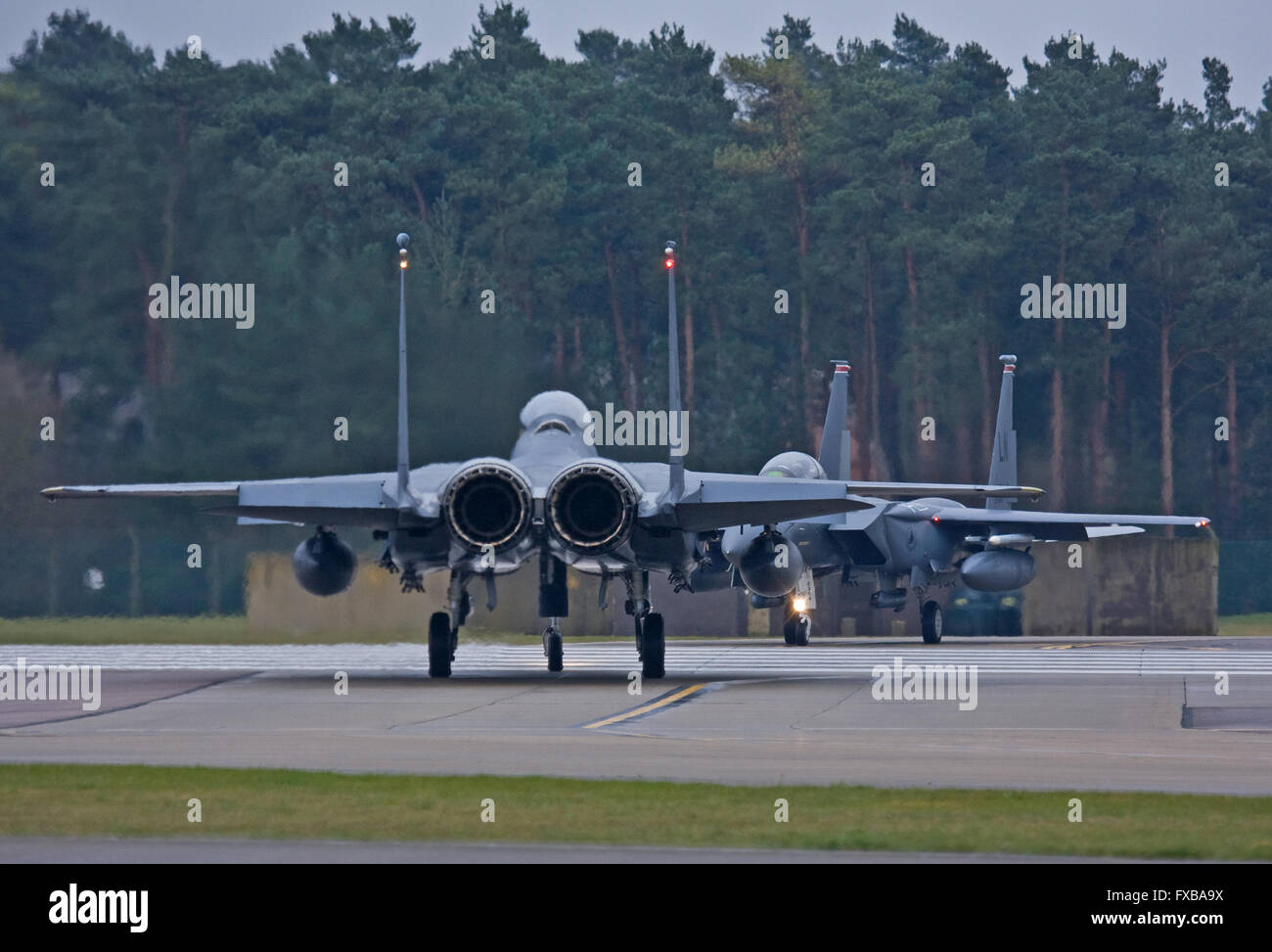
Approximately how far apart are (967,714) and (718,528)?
485cm

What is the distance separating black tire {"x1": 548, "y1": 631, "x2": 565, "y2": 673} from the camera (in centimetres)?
2519

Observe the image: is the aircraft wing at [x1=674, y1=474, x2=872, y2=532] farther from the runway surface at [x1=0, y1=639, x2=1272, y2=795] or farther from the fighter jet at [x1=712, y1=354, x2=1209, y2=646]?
the fighter jet at [x1=712, y1=354, x2=1209, y2=646]

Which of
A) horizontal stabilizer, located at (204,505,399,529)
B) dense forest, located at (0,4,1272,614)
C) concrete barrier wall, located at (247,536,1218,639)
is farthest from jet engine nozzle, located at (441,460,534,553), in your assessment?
dense forest, located at (0,4,1272,614)

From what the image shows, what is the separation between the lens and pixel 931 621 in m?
38.4

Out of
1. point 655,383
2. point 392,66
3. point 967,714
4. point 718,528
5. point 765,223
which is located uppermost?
point 392,66

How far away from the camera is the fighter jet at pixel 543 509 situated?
21.8m

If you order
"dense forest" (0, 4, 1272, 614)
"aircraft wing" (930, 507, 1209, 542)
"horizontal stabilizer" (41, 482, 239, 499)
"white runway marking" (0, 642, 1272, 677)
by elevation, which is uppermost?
"dense forest" (0, 4, 1272, 614)

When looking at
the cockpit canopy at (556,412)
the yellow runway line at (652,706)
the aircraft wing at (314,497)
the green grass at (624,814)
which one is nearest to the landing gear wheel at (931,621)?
the cockpit canopy at (556,412)

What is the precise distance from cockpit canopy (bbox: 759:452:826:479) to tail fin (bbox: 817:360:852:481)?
11.1 feet

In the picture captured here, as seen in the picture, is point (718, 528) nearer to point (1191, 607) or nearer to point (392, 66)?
point (1191, 607)

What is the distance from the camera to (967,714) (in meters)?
19.2

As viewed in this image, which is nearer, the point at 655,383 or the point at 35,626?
the point at 35,626

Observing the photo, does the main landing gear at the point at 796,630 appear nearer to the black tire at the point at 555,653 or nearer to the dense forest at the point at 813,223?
the black tire at the point at 555,653
